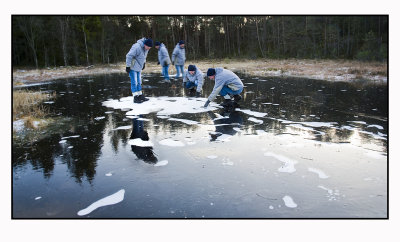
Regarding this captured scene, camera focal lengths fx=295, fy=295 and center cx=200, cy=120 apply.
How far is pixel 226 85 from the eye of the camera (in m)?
8.32

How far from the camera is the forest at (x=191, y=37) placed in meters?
23.4

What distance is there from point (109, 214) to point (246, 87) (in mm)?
9749

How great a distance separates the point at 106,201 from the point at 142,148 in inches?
72.2

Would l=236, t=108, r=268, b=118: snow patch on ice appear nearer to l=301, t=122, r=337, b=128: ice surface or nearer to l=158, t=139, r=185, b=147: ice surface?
l=301, t=122, r=337, b=128: ice surface

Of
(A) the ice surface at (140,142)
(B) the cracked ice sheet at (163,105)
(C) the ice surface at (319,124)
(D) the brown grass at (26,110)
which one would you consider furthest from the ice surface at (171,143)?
(D) the brown grass at (26,110)

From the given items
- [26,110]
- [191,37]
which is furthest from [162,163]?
[191,37]

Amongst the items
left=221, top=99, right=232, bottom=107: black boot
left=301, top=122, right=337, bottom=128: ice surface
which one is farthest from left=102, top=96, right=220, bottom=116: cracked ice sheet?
left=301, top=122, right=337, bottom=128: ice surface

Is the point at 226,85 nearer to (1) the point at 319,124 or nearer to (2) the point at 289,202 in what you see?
(1) the point at 319,124

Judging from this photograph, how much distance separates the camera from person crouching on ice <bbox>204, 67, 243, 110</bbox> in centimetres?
761

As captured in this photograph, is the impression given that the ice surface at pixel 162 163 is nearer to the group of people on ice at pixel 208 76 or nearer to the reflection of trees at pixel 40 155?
the reflection of trees at pixel 40 155

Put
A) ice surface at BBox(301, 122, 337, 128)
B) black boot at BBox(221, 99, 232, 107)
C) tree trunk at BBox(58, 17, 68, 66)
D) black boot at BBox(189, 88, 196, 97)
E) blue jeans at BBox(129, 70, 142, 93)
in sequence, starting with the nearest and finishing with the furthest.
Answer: ice surface at BBox(301, 122, 337, 128) → black boot at BBox(221, 99, 232, 107) → blue jeans at BBox(129, 70, 142, 93) → black boot at BBox(189, 88, 196, 97) → tree trunk at BBox(58, 17, 68, 66)

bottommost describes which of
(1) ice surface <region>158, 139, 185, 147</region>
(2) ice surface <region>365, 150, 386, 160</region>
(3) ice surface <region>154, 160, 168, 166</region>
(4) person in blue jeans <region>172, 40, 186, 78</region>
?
(3) ice surface <region>154, 160, 168, 166</region>

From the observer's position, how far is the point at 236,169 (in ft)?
14.2

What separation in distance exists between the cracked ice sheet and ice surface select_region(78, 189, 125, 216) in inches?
168
